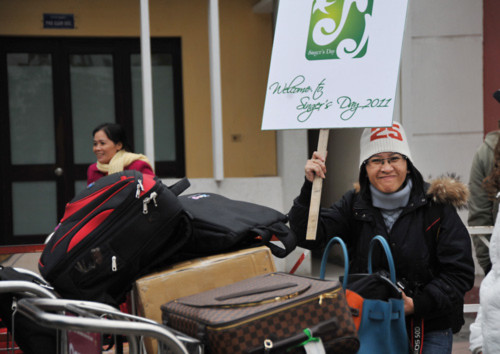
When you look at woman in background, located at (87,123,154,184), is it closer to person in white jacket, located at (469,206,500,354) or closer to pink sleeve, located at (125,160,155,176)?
pink sleeve, located at (125,160,155,176)

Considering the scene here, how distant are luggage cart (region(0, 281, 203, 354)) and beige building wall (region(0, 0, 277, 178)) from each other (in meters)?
6.61

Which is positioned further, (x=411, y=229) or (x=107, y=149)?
(x=107, y=149)

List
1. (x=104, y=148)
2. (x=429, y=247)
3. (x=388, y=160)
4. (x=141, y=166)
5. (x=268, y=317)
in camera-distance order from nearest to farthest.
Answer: (x=268, y=317), (x=429, y=247), (x=388, y=160), (x=141, y=166), (x=104, y=148)

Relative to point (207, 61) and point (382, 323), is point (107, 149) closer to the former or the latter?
point (207, 61)

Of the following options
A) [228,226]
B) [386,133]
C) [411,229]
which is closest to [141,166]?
[386,133]

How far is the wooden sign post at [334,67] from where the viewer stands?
8.87ft

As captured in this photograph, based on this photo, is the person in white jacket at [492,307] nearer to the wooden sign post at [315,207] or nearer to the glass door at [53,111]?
the wooden sign post at [315,207]

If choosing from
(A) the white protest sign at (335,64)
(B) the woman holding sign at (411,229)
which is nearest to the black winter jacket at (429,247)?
(B) the woman holding sign at (411,229)

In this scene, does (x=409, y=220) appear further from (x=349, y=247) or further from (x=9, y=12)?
(x=9, y=12)

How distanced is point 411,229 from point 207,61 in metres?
6.15

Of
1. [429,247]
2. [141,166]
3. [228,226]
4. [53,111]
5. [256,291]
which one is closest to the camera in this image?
[256,291]

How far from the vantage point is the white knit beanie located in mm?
2934

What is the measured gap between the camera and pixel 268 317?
1.83 metres

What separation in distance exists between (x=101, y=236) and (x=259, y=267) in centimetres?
56
